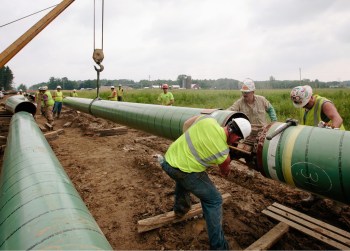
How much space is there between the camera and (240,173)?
4.82 meters

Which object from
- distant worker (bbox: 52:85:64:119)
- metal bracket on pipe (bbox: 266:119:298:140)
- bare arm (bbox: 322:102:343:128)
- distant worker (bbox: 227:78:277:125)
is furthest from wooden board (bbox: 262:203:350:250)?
distant worker (bbox: 52:85:64:119)

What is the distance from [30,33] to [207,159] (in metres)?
5.50

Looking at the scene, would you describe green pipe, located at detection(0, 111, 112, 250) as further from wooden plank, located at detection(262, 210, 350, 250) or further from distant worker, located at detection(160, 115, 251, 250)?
wooden plank, located at detection(262, 210, 350, 250)

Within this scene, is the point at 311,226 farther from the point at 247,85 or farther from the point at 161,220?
the point at 247,85

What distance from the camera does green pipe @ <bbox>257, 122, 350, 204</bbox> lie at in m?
2.04

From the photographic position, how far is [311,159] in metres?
2.15

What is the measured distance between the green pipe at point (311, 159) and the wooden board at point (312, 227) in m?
0.85

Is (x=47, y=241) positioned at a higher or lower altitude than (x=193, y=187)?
higher

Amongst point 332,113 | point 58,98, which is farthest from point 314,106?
point 58,98

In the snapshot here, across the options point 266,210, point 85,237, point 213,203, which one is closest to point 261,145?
point 213,203

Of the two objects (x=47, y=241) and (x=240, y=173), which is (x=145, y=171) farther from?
(x=47, y=241)

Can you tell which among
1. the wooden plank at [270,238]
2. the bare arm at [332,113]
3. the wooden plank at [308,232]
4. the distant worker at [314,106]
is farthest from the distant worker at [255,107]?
the wooden plank at [270,238]

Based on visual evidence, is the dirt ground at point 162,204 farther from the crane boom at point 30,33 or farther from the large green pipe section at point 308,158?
the crane boom at point 30,33

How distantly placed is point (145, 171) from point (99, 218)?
1681 mm
